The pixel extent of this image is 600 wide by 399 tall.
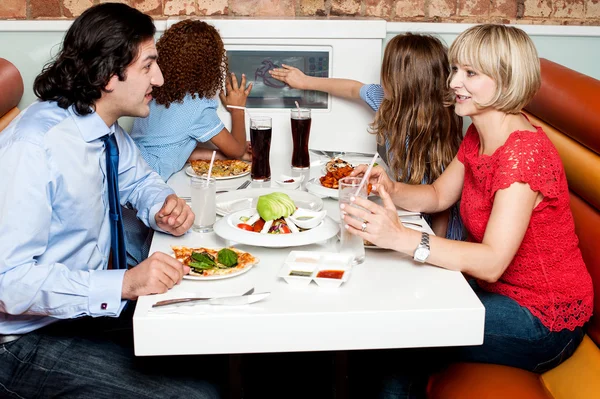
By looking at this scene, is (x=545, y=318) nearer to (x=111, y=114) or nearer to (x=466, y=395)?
(x=466, y=395)

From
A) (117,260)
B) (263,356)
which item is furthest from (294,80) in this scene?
(117,260)

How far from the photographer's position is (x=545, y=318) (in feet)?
5.78

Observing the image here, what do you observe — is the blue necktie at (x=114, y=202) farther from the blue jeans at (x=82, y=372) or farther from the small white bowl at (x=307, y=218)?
the small white bowl at (x=307, y=218)

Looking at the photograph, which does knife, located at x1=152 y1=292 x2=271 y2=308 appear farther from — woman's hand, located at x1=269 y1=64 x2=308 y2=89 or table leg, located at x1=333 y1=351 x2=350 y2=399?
woman's hand, located at x1=269 y1=64 x2=308 y2=89

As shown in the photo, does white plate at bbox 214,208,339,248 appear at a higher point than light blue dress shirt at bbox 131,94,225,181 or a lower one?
higher

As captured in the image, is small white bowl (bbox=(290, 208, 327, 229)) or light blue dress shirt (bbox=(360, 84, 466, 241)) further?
light blue dress shirt (bbox=(360, 84, 466, 241))

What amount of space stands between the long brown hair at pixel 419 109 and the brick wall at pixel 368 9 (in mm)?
529

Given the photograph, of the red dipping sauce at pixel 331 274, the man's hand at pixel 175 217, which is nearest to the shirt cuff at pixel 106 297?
the man's hand at pixel 175 217

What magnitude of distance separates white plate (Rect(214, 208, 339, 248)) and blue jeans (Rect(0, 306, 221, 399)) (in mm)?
355

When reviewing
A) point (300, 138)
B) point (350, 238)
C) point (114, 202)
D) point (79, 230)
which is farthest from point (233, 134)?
point (350, 238)

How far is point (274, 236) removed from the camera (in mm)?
1654

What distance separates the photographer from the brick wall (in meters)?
2.87

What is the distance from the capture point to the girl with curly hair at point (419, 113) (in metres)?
2.40

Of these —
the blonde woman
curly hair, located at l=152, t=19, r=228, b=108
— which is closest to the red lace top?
the blonde woman
